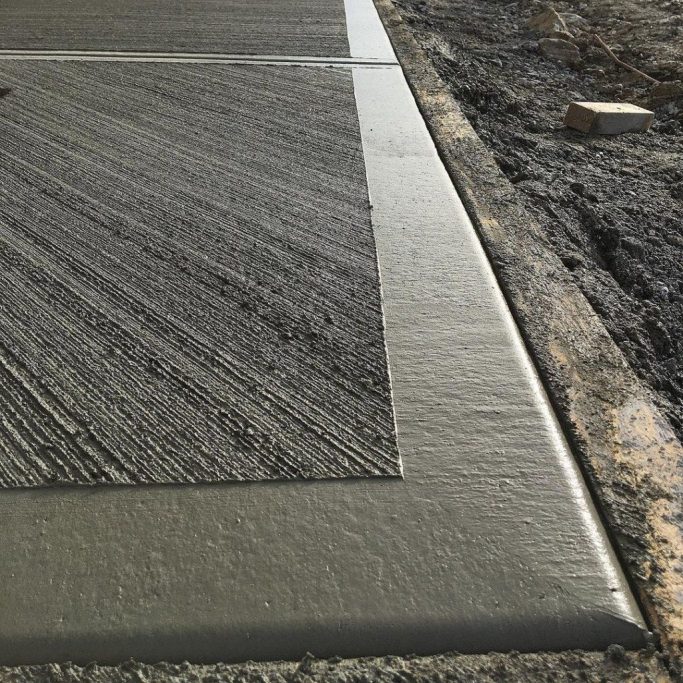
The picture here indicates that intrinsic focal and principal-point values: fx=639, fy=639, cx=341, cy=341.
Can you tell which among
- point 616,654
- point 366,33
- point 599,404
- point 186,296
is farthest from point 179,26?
point 616,654

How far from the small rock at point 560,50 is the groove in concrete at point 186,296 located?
11.9 feet

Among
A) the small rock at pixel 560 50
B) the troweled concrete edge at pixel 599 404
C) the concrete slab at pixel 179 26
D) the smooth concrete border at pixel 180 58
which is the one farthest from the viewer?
the small rock at pixel 560 50

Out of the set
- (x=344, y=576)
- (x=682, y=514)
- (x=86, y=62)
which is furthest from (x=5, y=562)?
(x=86, y=62)

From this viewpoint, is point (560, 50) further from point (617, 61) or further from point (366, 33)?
point (366, 33)

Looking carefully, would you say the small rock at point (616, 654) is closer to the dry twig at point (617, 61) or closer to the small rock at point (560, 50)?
the dry twig at point (617, 61)

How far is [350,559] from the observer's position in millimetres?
1577

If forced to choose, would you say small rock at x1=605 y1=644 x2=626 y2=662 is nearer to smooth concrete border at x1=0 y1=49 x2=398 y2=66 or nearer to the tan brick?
the tan brick

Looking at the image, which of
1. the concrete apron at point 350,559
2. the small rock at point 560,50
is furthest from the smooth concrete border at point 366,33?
the concrete apron at point 350,559

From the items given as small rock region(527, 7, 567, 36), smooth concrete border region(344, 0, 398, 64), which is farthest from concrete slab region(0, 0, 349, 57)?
small rock region(527, 7, 567, 36)

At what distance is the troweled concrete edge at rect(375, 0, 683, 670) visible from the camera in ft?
5.23

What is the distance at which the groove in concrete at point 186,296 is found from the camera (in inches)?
73.0

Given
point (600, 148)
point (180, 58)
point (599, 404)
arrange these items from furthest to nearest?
point (180, 58) → point (600, 148) → point (599, 404)

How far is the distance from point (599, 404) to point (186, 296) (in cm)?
151

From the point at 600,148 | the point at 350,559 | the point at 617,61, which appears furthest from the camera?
the point at 617,61
